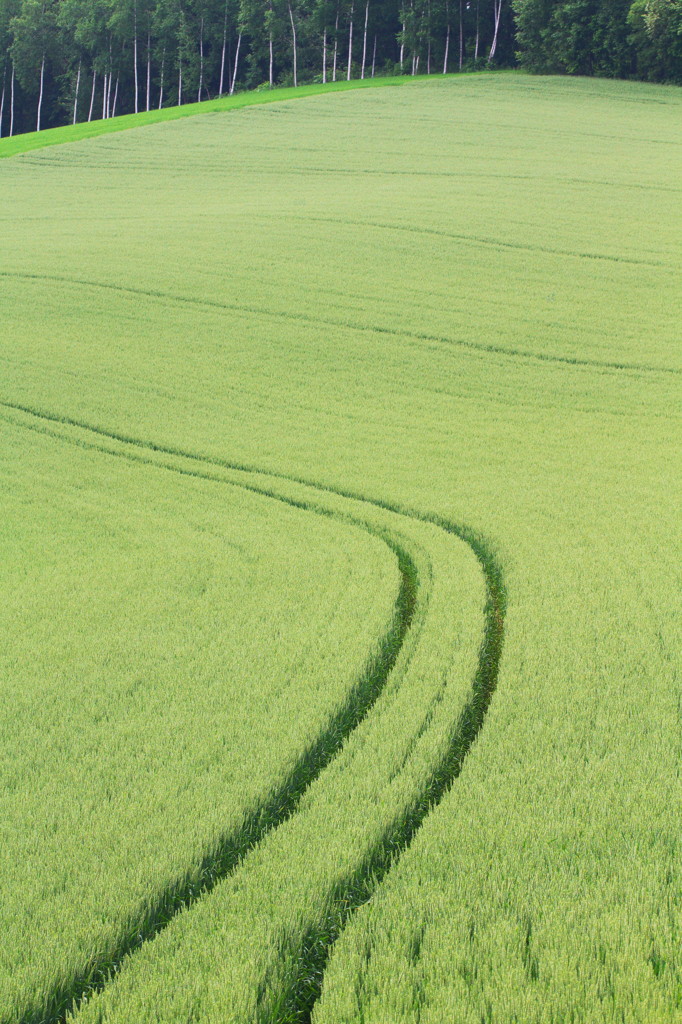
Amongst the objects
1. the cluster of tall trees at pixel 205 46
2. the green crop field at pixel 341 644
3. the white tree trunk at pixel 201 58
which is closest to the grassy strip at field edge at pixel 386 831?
the green crop field at pixel 341 644

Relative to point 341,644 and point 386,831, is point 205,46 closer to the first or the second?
point 341,644

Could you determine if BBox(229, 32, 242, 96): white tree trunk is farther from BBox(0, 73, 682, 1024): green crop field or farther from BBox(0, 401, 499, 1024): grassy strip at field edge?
BBox(0, 401, 499, 1024): grassy strip at field edge

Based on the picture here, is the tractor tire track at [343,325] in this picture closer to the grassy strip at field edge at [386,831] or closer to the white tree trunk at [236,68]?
the grassy strip at field edge at [386,831]

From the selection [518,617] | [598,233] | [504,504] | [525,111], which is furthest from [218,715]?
[525,111]

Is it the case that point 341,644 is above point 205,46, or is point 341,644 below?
below

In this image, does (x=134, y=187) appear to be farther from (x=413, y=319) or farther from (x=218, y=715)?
(x=218, y=715)

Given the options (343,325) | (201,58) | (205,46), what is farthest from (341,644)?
(205,46)
